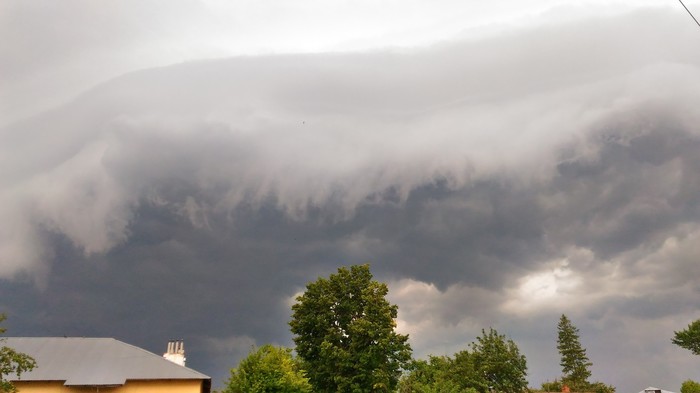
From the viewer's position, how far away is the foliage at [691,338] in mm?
91312

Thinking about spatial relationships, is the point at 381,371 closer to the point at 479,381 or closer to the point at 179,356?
the point at 179,356

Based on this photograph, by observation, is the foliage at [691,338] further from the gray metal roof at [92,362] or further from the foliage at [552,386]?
the gray metal roof at [92,362]

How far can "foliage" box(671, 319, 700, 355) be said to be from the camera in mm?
91312

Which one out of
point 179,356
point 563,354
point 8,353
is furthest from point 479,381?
point 563,354

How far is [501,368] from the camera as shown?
6688cm

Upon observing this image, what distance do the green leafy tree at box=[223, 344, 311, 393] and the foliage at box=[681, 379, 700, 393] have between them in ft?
245

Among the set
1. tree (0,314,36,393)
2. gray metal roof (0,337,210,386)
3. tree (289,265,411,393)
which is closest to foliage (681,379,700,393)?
tree (289,265,411,393)

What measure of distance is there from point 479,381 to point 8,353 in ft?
169

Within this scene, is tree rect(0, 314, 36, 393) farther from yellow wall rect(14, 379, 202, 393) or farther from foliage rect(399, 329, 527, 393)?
foliage rect(399, 329, 527, 393)

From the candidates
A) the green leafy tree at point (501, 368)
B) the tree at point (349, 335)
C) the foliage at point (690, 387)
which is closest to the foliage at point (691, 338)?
the foliage at point (690, 387)

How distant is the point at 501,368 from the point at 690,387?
39037mm

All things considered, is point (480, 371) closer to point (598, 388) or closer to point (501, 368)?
point (501, 368)

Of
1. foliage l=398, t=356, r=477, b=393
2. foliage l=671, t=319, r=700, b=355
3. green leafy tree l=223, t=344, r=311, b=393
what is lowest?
green leafy tree l=223, t=344, r=311, b=393

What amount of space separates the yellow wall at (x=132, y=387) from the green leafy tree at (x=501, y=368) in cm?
3785
